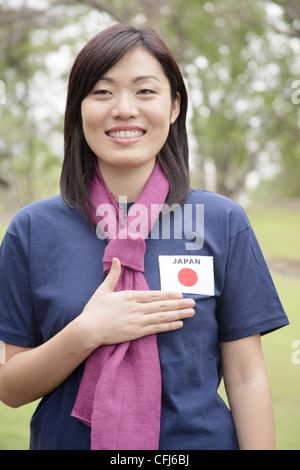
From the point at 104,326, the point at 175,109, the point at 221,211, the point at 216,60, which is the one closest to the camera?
the point at 104,326

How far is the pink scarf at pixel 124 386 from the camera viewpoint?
121 centimetres

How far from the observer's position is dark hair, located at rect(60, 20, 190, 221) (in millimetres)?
1312

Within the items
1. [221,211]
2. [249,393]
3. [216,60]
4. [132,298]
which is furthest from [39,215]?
[216,60]

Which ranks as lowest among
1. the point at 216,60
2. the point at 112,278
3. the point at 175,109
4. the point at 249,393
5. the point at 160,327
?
the point at 249,393

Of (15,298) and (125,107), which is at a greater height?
(125,107)

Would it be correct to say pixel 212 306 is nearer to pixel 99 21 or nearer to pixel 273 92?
pixel 273 92

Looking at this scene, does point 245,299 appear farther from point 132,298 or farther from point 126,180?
point 126,180

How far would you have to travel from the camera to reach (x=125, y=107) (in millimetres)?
1295

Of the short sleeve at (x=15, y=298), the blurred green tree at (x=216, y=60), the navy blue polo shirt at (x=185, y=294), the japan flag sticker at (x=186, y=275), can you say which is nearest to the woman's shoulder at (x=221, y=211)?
the navy blue polo shirt at (x=185, y=294)

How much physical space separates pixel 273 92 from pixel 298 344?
5310mm

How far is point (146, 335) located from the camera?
4.07ft

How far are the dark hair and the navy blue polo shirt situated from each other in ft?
0.23

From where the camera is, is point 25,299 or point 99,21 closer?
point 25,299

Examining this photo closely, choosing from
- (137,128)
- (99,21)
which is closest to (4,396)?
(137,128)
